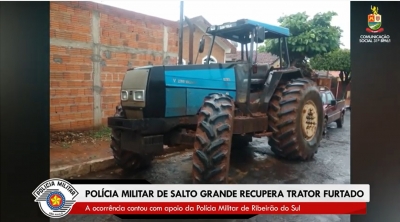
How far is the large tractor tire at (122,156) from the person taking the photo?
199 cm

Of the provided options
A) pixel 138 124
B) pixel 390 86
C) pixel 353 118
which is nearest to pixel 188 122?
pixel 138 124

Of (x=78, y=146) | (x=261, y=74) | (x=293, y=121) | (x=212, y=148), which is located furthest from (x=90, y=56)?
(x=293, y=121)

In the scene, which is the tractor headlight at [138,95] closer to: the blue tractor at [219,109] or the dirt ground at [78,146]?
the blue tractor at [219,109]

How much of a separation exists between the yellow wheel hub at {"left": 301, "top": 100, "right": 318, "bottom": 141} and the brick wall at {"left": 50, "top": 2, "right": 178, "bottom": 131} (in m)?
1.42

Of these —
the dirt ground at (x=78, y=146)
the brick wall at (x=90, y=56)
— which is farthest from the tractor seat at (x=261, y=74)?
the dirt ground at (x=78, y=146)

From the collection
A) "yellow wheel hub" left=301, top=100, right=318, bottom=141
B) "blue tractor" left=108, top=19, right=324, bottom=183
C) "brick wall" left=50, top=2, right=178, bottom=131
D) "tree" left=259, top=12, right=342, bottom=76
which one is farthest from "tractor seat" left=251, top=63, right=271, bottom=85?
"brick wall" left=50, top=2, right=178, bottom=131

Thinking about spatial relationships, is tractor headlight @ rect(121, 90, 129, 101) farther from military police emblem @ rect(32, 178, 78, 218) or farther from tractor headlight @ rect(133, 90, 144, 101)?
military police emblem @ rect(32, 178, 78, 218)

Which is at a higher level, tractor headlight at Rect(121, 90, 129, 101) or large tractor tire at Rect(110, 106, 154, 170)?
tractor headlight at Rect(121, 90, 129, 101)

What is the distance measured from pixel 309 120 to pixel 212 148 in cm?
129

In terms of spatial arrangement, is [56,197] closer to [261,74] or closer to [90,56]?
[90,56]

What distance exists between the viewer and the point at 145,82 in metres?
1.84

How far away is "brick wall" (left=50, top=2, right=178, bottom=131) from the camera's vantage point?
66.0 inches

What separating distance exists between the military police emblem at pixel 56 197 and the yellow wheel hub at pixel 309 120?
1849 millimetres

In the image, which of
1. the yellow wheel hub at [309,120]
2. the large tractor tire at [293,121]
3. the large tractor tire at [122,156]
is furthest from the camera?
the yellow wheel hub at [309,120]
